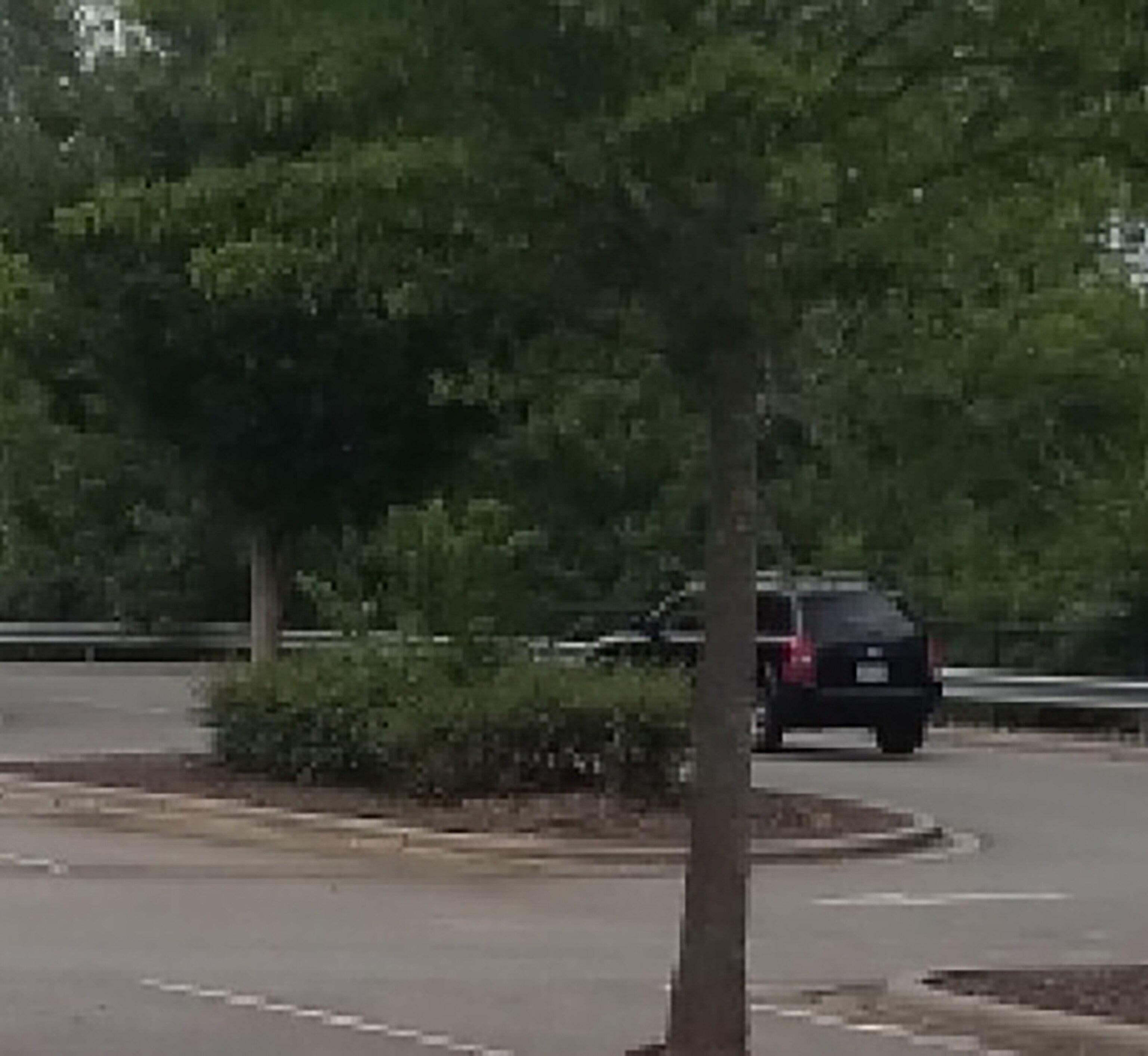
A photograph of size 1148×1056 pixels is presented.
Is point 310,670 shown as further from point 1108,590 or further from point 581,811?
point 1108,590

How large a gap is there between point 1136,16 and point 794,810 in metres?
12.6

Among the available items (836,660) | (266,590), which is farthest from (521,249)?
(836,660)

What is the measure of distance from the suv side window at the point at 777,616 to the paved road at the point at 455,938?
20.2ft

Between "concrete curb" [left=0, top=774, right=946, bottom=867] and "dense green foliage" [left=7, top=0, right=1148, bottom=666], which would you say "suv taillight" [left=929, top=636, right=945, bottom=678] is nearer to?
"dense green foliage" [left=7, top=0, right=1148, bottom=666]

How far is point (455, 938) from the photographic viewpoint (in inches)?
602

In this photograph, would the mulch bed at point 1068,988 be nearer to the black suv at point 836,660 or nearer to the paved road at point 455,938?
the paved road at point 455,938

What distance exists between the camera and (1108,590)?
35219 millimetres

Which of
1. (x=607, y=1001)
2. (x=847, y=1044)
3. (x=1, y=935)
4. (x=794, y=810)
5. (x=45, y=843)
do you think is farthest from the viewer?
(x=794, y=810)

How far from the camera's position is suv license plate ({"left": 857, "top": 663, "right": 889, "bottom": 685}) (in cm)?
2950

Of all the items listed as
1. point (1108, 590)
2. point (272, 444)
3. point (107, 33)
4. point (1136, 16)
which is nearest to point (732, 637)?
point (1136, 16)

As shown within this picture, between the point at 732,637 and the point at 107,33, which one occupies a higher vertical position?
the point at 107,33

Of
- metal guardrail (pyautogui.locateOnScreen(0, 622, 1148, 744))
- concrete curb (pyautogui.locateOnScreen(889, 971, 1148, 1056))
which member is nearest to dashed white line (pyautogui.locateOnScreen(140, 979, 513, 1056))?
concrete curb (pyautogui.locateOnScreen(889, 971, 1148, 1056))

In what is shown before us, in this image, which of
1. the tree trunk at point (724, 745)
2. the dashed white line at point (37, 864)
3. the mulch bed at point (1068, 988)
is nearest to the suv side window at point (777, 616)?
the dashed white line at point (37, 864)

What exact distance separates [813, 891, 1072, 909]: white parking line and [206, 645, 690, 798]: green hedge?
3.12 metres
